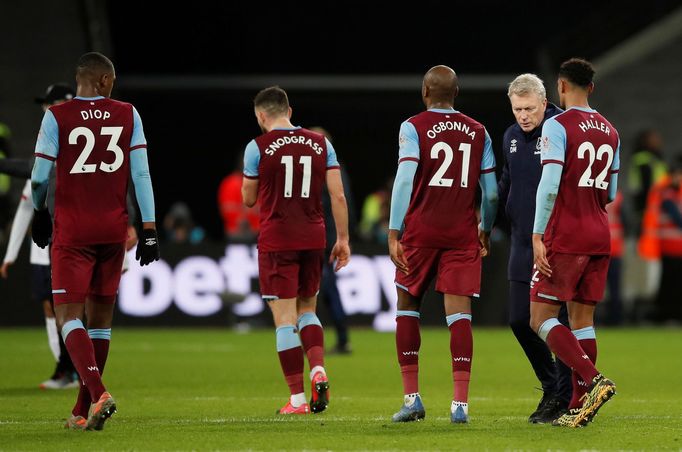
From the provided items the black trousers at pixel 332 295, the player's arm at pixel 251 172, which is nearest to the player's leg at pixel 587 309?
→ the player's arm at pixel 251 172

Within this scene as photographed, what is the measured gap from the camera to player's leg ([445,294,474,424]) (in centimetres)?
833

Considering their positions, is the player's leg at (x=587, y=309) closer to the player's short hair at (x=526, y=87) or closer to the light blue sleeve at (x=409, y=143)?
the player's short hair at (x=526, y=87)

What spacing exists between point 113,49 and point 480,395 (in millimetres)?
14243

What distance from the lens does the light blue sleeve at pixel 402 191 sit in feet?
27.2

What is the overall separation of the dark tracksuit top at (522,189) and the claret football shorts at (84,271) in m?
2.46

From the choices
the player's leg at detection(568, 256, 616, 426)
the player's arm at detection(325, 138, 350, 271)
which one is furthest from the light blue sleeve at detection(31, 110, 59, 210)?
the player's leg at detection(568, 256, 616, 426)

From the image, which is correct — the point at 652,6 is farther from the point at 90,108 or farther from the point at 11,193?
the point at 90,108

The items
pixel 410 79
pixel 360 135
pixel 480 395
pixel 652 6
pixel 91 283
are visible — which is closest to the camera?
pixel 91 283

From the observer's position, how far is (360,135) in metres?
25.5

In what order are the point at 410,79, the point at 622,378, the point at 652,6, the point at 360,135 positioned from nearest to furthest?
the point at 622,378
the point at 652,6
the point at 410,79
the point at 360,135

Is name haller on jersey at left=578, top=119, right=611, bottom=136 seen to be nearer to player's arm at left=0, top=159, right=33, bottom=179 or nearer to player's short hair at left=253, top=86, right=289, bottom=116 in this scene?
player's short hair at left=253, top=86, right=289, bottom=116

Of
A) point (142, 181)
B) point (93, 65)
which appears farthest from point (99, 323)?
point (93, 65)

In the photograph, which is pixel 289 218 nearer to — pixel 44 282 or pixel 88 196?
pixel 88 196

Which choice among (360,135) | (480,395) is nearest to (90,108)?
(480,395)
